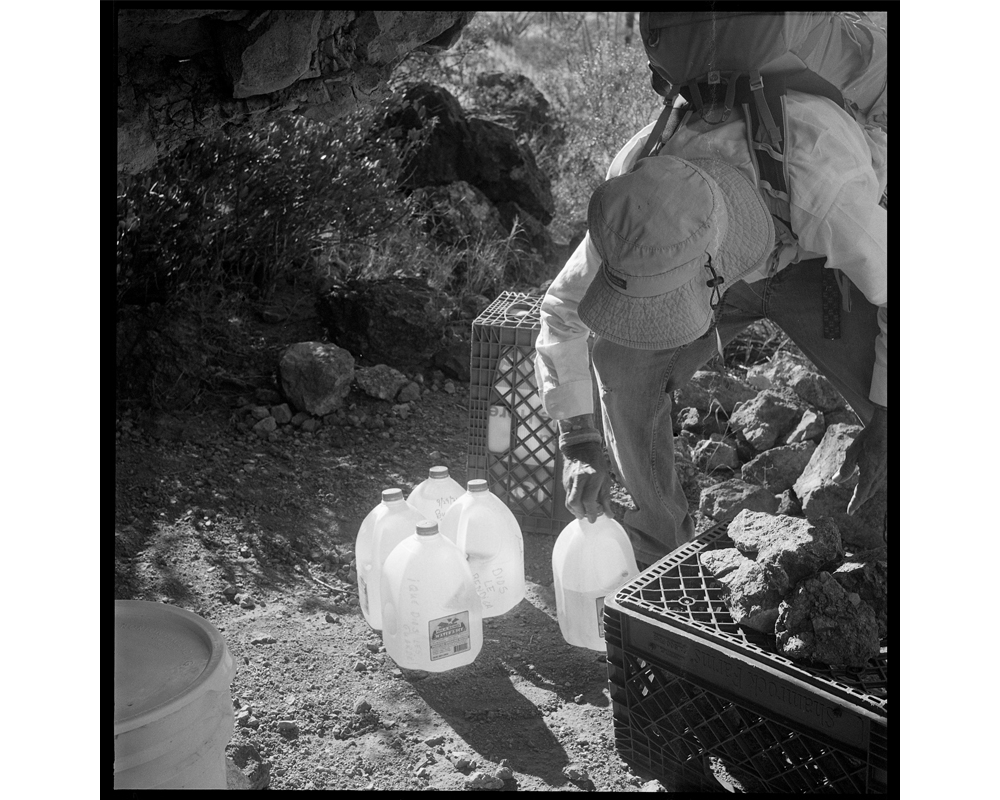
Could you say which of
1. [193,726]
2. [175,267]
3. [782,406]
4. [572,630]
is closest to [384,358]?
[175,267]

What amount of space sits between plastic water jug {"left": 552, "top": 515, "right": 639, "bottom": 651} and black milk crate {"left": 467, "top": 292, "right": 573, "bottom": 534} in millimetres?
600

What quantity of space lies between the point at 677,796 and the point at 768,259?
3.56ft

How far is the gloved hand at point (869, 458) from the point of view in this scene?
6.63 ft

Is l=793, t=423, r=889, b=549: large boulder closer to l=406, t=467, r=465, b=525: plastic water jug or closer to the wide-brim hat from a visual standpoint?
the wide-brim hat

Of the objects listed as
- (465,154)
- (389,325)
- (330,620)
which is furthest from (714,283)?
(465,154)

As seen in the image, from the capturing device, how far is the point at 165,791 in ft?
5.32

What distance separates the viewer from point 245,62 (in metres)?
1.98

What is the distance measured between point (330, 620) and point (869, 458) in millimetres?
1469

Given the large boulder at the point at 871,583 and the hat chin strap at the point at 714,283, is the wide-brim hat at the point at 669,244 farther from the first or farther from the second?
the large boulder at the point at 871,583

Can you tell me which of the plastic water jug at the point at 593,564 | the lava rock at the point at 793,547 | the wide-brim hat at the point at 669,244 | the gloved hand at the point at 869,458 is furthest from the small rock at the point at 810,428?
the wide-brim hat at the point at 669,244

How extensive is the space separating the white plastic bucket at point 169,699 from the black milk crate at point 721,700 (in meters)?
0.75

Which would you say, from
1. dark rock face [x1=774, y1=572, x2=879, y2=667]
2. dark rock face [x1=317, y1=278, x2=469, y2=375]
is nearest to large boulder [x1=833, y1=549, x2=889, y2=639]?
dark rock face [x1=774, y1=572, x2=879, y2=667]

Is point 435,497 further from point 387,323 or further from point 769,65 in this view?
point 387,323

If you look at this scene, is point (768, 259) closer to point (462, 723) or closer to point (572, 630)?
point (572, 630)
